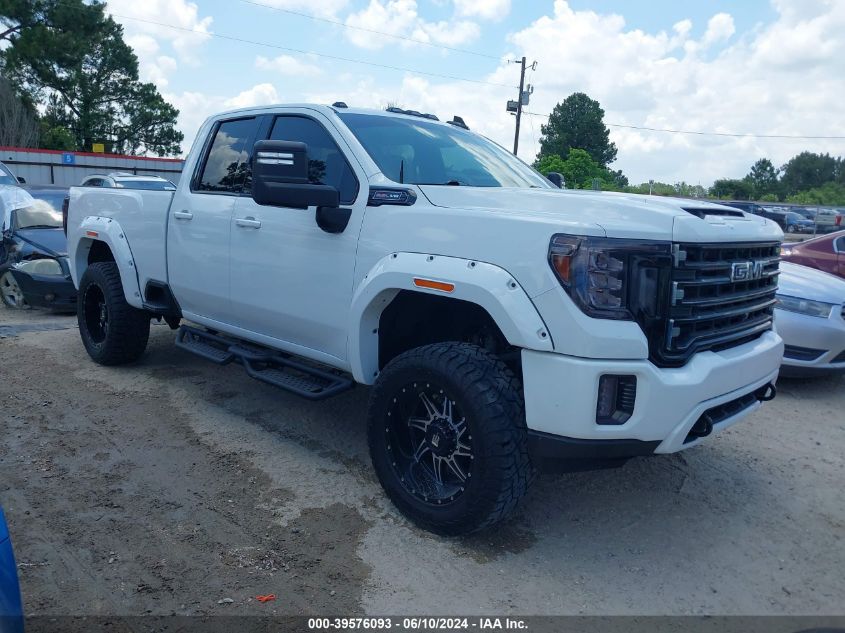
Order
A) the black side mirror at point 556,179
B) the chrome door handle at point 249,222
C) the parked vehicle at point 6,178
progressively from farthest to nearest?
the parked vehicle at point 6,178 → the black side mirror at point 556,179 → the chrome door handle at point 249,222

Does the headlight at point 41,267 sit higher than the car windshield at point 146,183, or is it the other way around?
the car windshield at point 146,183

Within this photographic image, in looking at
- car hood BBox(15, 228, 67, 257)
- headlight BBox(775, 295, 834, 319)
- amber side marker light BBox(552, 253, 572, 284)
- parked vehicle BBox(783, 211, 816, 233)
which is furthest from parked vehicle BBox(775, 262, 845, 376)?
parked vehicle BBox(783, 211, 816, 233)

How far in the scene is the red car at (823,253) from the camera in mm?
8809

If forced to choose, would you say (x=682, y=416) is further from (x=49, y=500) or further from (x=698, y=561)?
(x=49, y=500)

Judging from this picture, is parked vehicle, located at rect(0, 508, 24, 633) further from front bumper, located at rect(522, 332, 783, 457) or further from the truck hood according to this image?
the truck hood

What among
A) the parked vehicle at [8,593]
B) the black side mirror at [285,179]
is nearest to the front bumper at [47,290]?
the black side mirror at [285,179]

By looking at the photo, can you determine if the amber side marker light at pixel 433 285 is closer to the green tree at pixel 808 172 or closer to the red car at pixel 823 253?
the red car at pixel 823 253

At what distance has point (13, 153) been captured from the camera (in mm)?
28828

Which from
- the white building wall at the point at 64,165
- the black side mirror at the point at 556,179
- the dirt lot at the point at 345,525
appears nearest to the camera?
the dirt lot at the point at 345,525

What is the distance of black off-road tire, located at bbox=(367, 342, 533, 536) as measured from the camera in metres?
3.08

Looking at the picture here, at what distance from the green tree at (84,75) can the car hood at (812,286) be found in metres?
37.0

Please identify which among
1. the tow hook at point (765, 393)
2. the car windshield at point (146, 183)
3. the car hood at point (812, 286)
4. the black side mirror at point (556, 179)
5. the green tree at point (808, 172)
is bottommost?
the tow hook at point (765, 393)

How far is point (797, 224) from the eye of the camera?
3462cm

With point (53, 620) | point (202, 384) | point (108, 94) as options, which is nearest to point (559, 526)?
point (53, 620)
